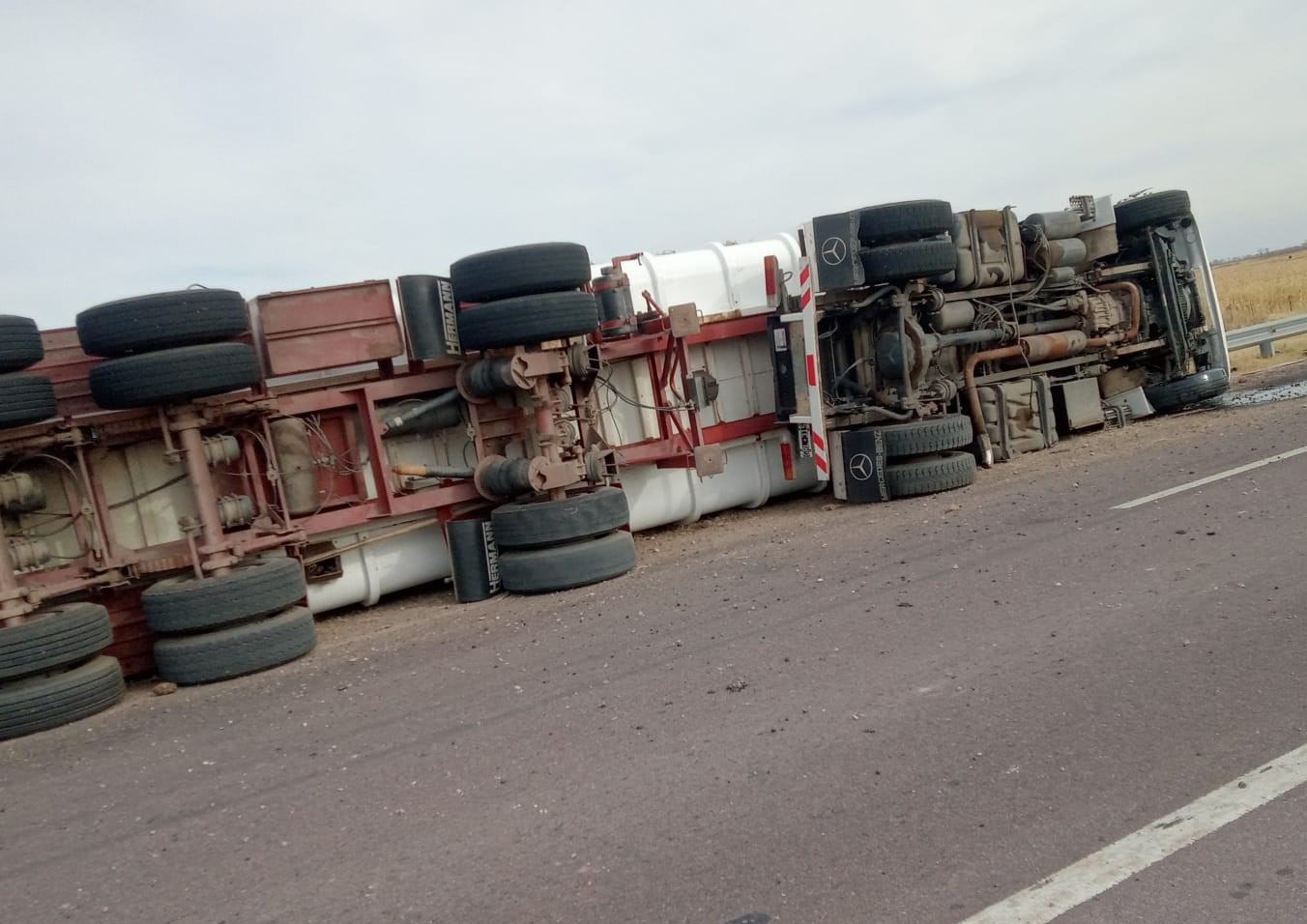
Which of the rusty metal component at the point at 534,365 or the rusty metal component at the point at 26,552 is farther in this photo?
the rusty metal component at the point at 534,365

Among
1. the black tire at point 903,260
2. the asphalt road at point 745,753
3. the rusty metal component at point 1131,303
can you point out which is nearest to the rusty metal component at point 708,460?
the asphalt road at point 745,753

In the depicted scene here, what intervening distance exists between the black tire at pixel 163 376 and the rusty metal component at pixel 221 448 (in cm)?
58

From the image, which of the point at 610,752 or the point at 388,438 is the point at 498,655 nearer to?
the point at 610,752

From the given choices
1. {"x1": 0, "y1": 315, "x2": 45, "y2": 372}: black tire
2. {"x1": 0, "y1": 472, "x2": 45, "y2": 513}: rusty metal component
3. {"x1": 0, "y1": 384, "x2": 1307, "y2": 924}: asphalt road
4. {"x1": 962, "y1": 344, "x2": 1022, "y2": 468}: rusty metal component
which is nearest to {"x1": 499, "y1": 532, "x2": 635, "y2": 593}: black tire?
{"x1": 0, "y1": 384, "x2": 1307, "y2": 924}: asphalt road

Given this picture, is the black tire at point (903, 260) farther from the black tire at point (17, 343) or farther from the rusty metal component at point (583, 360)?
the black tire at point (17, 343)

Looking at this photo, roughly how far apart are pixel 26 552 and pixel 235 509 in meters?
1.21

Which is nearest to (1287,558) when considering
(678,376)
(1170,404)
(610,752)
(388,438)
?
(610,752)

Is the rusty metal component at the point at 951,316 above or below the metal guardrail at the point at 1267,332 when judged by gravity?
above

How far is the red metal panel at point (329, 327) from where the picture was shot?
7.21 metres

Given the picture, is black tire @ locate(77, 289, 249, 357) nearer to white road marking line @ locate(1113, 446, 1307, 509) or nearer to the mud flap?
the mud flap

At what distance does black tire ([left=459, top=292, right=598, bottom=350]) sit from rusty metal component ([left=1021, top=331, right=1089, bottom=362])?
5.26m

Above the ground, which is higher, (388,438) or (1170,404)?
(388,438)

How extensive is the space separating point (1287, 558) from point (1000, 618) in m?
1.68

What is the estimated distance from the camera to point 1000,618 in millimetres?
5309
